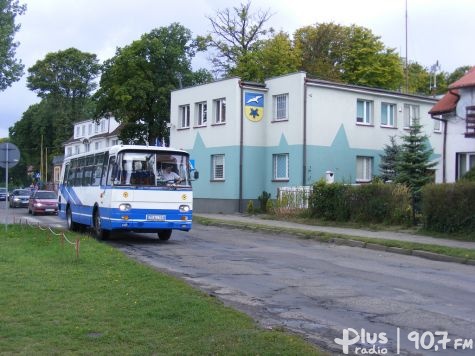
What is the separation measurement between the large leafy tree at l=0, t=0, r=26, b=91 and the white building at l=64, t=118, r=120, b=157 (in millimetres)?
43487

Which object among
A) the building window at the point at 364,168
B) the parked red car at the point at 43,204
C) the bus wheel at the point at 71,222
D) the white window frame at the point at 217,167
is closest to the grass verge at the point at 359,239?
the bus wheel at the point at 71,222

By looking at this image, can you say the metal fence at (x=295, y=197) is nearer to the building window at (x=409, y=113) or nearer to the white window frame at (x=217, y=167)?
the white window frame at (x=217, y=167)

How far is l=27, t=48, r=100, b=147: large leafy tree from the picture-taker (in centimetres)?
8112

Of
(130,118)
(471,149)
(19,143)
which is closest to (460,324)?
(471,149)

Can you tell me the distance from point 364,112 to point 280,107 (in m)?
4.98

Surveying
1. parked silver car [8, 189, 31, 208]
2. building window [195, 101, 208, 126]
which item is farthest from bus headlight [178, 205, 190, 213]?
parked silver car [8, 189, 31, 208]

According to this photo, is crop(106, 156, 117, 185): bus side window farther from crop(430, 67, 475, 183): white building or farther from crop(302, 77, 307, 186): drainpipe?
crop(302, 77, 307, 186): drainpipe

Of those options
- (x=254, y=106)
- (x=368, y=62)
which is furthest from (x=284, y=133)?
(x=368, y=62)

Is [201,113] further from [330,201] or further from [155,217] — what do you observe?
[155,217]

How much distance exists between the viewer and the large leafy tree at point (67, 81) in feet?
266

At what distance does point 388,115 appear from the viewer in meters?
35.2

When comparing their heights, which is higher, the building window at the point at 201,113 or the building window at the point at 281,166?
the building window at the point at 201,113

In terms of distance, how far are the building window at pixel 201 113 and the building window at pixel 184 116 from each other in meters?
1.18

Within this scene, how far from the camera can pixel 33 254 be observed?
1373 centimetres
